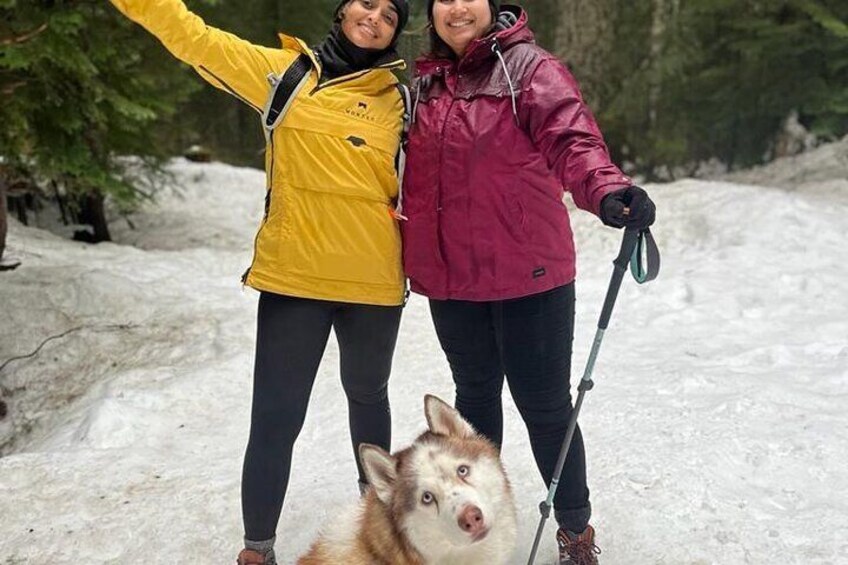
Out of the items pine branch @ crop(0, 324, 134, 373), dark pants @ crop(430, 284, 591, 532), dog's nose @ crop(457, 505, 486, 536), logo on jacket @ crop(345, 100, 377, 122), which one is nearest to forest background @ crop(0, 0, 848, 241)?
pine branch @ crop(0, 324, 134, 373)

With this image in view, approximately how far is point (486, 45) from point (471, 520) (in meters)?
1.77

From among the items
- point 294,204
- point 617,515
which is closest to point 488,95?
point 294,204

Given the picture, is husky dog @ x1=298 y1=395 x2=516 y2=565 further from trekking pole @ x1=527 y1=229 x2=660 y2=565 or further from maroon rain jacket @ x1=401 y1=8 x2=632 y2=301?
maroon rain jacket @ x1=401 y1=8 x2=632 y2=301

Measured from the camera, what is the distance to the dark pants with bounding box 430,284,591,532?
2902 mm

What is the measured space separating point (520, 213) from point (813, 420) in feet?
9.54

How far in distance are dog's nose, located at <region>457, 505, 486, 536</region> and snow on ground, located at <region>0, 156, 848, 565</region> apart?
3.85 feet

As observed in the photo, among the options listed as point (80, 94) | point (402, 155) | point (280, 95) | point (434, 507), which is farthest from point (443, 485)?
point (80, 94)

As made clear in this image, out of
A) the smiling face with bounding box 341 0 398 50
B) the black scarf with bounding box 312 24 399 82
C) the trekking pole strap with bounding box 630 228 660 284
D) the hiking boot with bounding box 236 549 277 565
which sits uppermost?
the smiling face with bounding box 341 0 398 50

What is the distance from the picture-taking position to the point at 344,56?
3.01 meters

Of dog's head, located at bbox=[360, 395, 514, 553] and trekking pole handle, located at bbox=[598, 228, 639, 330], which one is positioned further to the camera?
trekking pole handle, located at bbox=[598, 228, 639, 330]

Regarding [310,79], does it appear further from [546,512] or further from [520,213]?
[546,512]

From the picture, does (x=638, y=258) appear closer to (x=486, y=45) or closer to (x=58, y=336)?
(x=486, y=45)

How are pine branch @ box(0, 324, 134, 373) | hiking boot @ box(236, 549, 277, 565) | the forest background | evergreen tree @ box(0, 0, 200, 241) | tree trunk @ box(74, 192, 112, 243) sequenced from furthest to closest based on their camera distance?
tree trunk @ box(74, 192, 112, 243), the forest background, evergreen tree @ box(0, 0, 200, 241), pine branch @ box(0, 324, 134, 373), hiking boot @ box(236, 549, 277, 565)

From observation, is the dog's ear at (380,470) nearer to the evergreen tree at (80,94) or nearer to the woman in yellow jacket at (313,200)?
the woman in yellow jacket at (313,200)
